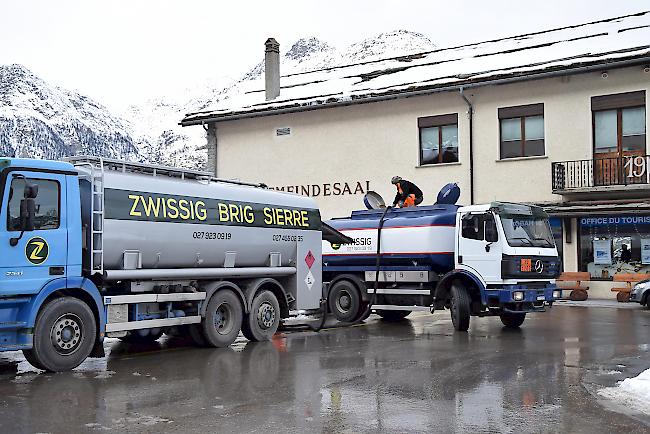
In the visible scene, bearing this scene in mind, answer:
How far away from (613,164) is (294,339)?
1541cm

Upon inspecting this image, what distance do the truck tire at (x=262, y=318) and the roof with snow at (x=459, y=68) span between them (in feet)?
52.6

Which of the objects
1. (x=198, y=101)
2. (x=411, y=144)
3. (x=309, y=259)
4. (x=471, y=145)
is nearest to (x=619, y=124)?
(x=471, y=145)

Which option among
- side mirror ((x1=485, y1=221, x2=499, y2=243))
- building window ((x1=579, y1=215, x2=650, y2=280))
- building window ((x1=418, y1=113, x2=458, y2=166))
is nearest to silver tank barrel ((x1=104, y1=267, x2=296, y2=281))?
side mirror ((x1=485, y1=221, x2=499, y2=243))

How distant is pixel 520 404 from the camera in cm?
885

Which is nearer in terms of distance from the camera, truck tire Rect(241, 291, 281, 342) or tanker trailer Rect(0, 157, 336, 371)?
tanker trailer Rect(0, 157, 336, 371)

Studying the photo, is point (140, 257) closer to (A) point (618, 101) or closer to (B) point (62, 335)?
(B) point (62, 335)

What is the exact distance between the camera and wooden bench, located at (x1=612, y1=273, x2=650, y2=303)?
84.3ft

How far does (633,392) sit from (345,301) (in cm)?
1052

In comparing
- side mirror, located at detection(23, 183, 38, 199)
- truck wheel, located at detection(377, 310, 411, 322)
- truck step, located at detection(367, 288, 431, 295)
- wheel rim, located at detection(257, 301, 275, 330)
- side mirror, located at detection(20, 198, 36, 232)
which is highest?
side mirror, located at detection(23, 183, 38, 199)

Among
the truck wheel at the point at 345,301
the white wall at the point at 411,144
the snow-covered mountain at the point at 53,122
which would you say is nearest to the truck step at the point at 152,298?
the truck wheel at the point at 345,301

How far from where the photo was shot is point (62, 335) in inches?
436

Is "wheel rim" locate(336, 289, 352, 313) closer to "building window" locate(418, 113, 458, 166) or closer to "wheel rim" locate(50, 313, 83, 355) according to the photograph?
"wheel rim" locate(50, 313, 83, 355)

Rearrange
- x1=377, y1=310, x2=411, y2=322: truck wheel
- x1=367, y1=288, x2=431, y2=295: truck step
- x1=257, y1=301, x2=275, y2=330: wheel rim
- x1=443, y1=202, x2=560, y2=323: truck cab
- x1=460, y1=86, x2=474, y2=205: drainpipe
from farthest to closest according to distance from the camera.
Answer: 1. x1=460, y1=86, x2=474, y2=205: drainpipe
2. x1=377, y1=310, x2=411, y2=322: truck wheel
3. x1=367, y1=288, x2=431, y2=295: truck step
4. x1=443, y1=202, x2=560, y2=323: truck cab
5. x1=257, y1=301, x2=275, y2=330: wheel rim

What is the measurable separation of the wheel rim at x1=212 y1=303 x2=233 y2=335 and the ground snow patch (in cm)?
679
